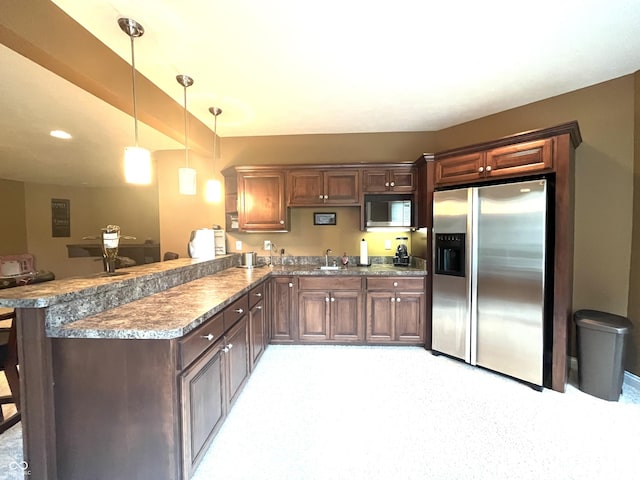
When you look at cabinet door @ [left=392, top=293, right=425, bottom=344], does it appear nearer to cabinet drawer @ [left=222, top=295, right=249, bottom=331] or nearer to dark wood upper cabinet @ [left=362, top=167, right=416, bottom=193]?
dark wood upper cabinet @ [left=362, top=167, right=416, bottom=193]

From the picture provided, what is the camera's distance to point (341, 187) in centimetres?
349

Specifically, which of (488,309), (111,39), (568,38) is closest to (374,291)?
(488,309)

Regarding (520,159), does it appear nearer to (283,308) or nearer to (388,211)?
(388,211)

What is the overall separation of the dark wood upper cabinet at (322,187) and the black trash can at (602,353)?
8.03ft

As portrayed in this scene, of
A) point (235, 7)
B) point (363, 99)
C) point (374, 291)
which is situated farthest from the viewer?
point (374, 291)

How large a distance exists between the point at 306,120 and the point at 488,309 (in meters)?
2.83

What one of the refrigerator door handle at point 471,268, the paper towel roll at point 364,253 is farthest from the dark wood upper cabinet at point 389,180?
the refrigerator door handle at point 471,268

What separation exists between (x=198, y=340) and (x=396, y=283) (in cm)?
227

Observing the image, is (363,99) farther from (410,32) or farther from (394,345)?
(394,345)

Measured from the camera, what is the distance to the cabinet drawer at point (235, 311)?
193 centimetres

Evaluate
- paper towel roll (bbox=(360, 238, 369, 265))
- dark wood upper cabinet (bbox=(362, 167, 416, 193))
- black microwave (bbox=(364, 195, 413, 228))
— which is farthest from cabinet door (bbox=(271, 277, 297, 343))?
dark wood upper cabinet (bbox=(362, 167, 416, 193))

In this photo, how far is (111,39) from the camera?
6.10 feet

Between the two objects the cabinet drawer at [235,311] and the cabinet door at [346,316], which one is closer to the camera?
the cabinet drawer at [235,311]

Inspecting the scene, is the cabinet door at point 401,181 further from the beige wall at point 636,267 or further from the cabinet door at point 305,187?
the beige wall at point 636,267
